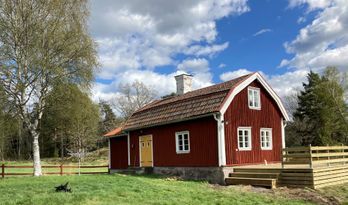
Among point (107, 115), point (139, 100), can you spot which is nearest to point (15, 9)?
point (139, 100)

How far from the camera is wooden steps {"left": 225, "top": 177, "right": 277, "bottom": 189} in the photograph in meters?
15.6

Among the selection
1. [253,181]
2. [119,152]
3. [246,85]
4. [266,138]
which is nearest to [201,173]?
[253,181]

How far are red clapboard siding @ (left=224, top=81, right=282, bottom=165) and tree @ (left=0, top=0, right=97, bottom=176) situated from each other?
31.6 feet

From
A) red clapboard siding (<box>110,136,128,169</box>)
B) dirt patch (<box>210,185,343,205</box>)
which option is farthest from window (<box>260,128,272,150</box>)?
red clapboard siding (<box>110,136,128,169</box>)

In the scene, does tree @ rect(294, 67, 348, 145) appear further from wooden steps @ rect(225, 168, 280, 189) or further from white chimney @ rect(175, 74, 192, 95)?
wooden steps @ rect(225, 168, 280, 189)

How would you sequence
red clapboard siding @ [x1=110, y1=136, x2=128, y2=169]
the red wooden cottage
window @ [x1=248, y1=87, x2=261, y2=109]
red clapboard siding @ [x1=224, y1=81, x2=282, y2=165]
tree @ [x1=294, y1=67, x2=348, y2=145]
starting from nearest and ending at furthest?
the red wooden cottage < red clapboard siding @ [x1=224, y1=81, x2=282, y2=165] < window @ [x1=248, y1=87, x2=261, y2=109] < red clapboard siding @ [x1=110, y1=136, x2=128, y2=169] < tree @ [x1=294, y1=67, x2=348, y2=145]

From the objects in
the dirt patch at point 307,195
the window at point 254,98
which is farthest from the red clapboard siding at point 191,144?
the dirt patch at point 307,195

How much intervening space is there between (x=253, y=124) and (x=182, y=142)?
12.6 ft

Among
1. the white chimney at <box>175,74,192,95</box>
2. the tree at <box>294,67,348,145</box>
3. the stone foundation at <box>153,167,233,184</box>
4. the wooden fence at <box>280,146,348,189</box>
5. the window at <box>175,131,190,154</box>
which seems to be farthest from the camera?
the tree at <box>294,67,348,145</box>

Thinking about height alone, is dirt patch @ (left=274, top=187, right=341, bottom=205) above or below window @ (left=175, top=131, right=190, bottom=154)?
below

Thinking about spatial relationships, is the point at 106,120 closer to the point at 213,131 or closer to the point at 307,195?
the point at 213,131

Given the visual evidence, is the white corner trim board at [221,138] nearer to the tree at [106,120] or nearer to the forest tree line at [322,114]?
the forest tree line at [322,114]

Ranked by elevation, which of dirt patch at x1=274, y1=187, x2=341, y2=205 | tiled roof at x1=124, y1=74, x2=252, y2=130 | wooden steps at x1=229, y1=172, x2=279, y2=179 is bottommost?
dirt patch at x1=274, y1=187, x2=341, y2=205

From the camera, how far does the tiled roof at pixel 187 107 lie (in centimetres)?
1875
